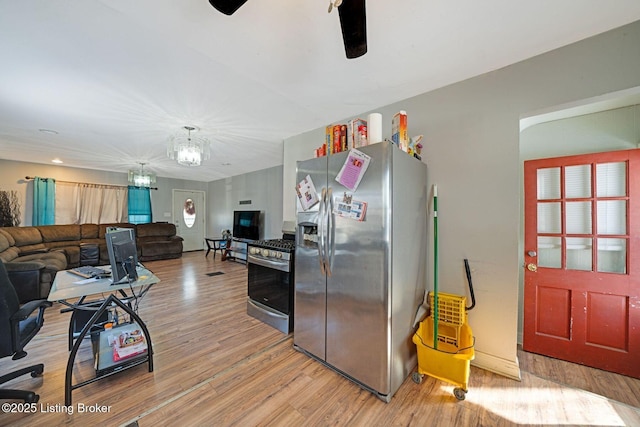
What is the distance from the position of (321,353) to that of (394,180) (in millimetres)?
1558

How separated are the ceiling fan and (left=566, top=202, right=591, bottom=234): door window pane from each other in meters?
2.21

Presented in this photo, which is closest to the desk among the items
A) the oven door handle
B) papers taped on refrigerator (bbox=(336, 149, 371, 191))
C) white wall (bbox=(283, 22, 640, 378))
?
the oven door handle

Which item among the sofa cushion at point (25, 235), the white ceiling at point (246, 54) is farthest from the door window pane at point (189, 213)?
the white ceiling at point (246, 54)

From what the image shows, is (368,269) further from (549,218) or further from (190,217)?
(190,217)

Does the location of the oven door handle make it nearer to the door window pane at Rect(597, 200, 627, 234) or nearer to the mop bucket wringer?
the mop bucket wringer

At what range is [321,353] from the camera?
1952mm

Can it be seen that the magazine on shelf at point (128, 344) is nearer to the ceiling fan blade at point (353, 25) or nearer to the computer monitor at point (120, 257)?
the computer monitor at point (120, 257)

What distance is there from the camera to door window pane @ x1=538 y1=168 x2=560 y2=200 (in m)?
2.00

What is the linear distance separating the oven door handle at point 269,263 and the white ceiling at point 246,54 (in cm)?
177

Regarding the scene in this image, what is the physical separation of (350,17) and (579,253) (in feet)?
8.32

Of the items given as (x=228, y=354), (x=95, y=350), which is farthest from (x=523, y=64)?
(x=95, y=350)

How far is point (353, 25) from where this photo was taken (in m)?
1.11

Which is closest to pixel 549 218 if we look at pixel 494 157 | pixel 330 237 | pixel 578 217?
pixel 578 217

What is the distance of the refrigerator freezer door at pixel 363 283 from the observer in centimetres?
158
